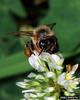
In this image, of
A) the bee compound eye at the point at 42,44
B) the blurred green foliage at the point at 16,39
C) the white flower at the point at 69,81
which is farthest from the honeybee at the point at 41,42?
the blurred green foliage at the point at 16,39

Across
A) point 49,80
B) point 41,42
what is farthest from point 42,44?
point 49,80

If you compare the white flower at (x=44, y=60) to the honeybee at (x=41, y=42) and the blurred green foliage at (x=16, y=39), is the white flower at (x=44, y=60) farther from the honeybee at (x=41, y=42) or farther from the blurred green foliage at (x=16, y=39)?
the blurred green foliage at (x=16, y=39)

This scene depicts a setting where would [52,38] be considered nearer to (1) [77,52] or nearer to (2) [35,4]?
(1) [77,52]

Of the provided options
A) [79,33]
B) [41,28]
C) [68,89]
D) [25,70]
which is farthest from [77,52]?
[68,89]

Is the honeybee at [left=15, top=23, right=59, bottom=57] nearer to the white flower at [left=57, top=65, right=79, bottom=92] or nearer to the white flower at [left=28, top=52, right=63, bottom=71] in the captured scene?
the white flower at [left=28, top=52, right=63, bottom=71]

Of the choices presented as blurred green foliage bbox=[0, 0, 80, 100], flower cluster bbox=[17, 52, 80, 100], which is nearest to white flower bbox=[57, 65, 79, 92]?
flower cluster bbox=[17, 52, 80, 100]
